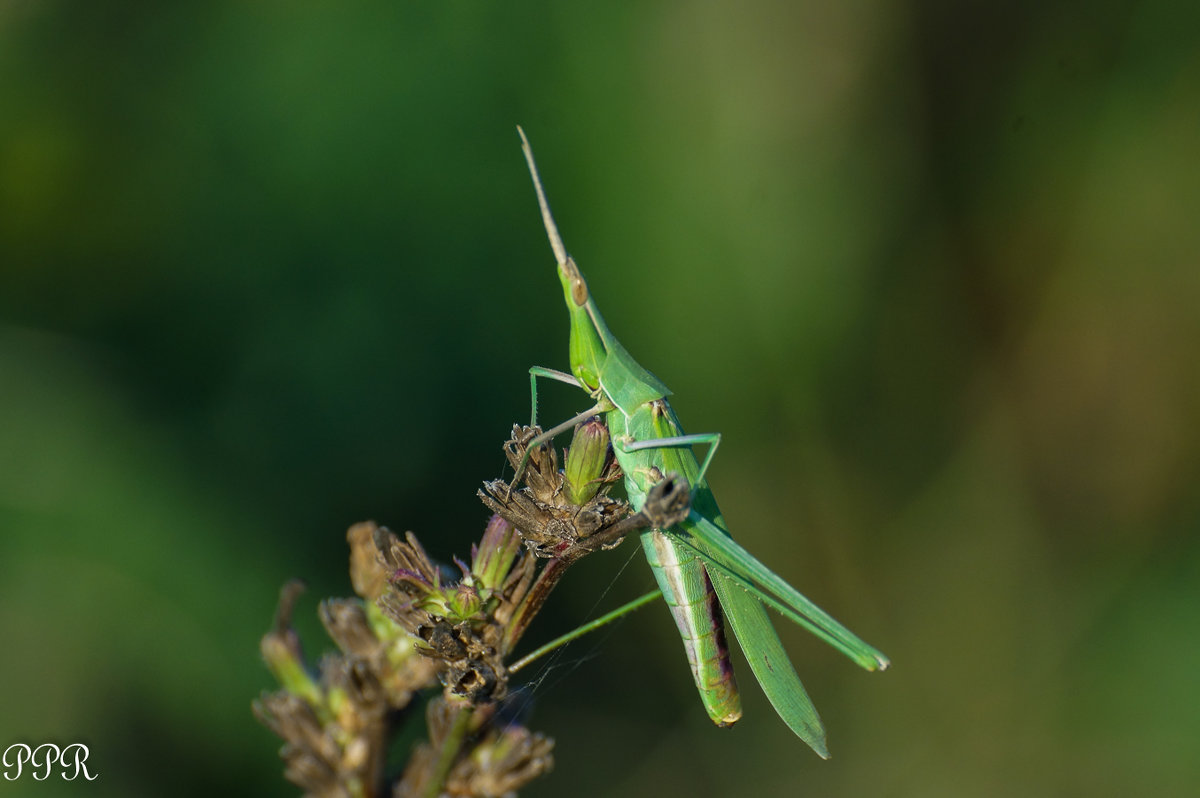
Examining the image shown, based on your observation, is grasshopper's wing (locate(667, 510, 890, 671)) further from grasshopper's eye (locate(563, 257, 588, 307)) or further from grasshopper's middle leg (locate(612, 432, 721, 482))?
grasshopper's eye (locate(563, 257, 588, 307))

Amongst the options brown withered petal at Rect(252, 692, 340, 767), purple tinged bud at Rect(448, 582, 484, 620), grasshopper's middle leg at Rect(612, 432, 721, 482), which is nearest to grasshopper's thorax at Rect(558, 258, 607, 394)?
grasshopper's middle leg at Rect(612, 432, 721, 482)

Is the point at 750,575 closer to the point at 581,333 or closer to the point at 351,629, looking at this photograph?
the point at 581,333

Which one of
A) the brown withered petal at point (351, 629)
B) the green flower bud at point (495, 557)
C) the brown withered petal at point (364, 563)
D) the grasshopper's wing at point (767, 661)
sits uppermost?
the brown withered petal at point (364, 563)

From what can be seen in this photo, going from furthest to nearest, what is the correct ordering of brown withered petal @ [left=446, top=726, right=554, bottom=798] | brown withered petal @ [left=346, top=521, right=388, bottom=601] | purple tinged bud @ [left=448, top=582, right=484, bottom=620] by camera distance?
1. brown withered petal @ [left=346, top=521, right=388, bottom=601]
2. brown withered petal @ [left=446, top=726, right=554, bottom=798]
3. purple tinged bud @ [left=448, top=582, right=484, bottom=620]

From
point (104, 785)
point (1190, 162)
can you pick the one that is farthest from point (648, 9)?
point (104, 785)

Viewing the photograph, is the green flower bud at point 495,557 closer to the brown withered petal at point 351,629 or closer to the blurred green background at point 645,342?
the brown withered petal at point 351,629

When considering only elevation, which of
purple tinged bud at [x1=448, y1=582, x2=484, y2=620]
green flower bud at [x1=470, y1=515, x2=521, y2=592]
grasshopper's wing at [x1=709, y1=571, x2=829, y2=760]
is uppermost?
green flower bud at [x1=470, y1=515, x2=521, y2=592]

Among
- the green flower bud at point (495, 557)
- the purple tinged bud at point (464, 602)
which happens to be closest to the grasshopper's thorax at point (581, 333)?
the green flower bud at point (495, 557)
